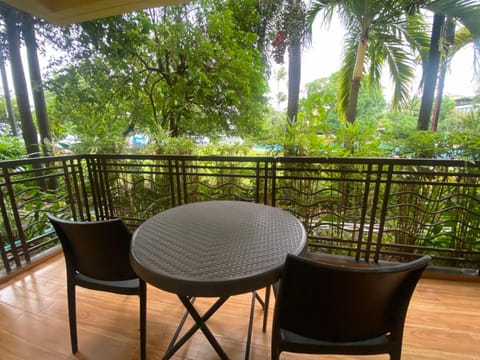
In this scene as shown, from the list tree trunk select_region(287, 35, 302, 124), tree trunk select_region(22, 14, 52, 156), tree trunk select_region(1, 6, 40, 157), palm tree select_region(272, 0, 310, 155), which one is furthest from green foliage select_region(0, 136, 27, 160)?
tree trunk select_region(287, 35, 302, 124)

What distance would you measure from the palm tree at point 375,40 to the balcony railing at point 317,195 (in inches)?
89.1

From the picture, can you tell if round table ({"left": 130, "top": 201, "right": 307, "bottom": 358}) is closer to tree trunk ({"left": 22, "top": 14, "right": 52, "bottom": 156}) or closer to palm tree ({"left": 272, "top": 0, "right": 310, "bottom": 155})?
palm tree ({"left": 272, "top": 0, "right": 310, "bottom": 155})

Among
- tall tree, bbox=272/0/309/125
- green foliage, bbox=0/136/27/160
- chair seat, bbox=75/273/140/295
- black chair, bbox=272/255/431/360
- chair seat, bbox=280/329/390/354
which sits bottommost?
chair seat, bbox=75/273/140/295

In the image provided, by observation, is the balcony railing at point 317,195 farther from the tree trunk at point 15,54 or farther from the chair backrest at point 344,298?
the tree trunk at point 15,54

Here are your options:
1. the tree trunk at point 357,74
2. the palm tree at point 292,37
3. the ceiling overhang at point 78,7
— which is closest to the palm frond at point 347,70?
the tree trunk at point 357,74

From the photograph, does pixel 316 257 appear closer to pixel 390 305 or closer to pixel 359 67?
pixel 390 305

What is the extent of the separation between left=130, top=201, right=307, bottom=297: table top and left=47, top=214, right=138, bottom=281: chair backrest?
9 cm

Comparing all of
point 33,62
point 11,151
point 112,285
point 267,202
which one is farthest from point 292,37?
point 11,151

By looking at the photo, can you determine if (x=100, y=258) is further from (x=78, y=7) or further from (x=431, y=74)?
(x=431, y=74)

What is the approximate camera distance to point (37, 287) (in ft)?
5.91

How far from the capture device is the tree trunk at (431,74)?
11.5 ft

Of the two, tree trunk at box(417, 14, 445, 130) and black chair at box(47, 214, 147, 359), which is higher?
tree trunk at box(417, 14, 445, 130)

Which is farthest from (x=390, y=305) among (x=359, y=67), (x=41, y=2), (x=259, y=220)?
(x=359, y=67)

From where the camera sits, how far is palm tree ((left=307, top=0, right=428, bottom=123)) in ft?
10.3
